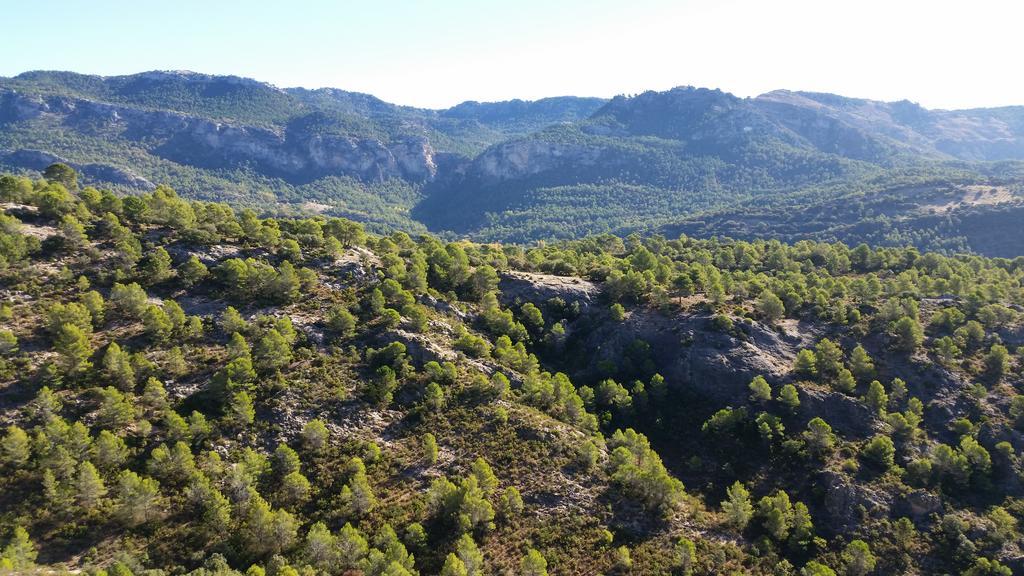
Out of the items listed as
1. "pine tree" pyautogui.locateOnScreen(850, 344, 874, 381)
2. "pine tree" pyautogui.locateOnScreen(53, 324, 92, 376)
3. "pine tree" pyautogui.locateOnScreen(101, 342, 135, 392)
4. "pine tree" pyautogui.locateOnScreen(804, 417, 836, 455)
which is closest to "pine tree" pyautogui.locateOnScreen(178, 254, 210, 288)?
"pine tree" pyautogui.locateOnScreen(53, 324, 92, 376)

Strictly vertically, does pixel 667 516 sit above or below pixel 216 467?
below

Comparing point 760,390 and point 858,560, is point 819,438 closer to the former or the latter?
point 760,390

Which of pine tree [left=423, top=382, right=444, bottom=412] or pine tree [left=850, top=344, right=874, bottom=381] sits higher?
pine tree [left=423, top=382, right=444, bottom=412]

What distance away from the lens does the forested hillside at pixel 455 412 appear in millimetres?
60688

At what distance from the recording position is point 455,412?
82.8 metres

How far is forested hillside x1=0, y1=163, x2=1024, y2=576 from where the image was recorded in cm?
6069

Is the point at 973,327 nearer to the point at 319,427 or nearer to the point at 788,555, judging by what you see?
the point at 788,555

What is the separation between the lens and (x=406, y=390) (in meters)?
84.4

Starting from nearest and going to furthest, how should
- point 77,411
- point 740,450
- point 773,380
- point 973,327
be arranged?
point 77,411, point 740,450, point 773,380, point 973,327

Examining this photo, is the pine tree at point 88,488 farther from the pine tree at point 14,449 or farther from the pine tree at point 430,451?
the pine tree at point 430,451

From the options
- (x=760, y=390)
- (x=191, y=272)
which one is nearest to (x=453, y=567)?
(x=760, y=390)

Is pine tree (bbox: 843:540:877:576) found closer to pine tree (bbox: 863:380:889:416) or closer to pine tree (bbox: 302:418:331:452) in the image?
pine tree (bbox: 863:380:889:416)

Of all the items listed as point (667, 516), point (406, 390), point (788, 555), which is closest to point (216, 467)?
point (406, 390)

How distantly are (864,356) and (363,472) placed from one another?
311 feet
